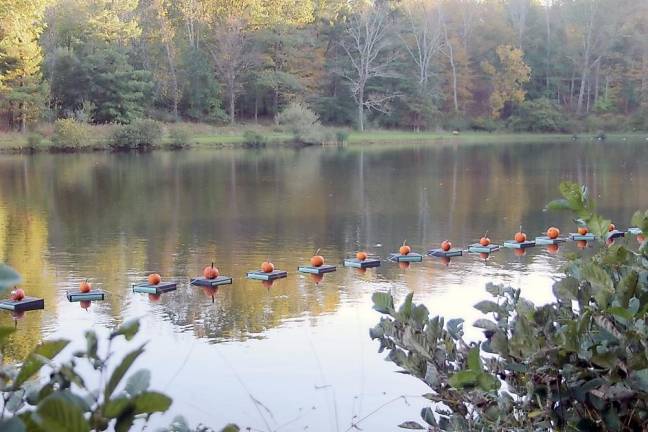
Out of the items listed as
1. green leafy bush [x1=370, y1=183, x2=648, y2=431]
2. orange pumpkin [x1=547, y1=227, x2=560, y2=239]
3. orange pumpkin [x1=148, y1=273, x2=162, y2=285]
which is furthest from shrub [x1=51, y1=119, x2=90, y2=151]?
green leafy bush [x1=370, y1=183, x2=648, y2=431]

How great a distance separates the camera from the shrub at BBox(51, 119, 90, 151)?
3744 cm

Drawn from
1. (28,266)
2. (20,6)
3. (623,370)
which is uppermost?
(20,6)

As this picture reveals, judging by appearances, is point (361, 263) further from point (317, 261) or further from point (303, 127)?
point (303, 127)

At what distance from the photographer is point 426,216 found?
17.1 m

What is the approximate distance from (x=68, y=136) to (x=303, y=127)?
12.2 meters

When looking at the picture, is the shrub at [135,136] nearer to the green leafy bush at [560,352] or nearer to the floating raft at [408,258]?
the floating raft at [408,258]

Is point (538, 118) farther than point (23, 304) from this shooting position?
Yes

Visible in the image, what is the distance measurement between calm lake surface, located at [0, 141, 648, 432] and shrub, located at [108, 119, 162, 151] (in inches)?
352

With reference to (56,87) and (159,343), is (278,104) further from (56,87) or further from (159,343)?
(159,343)

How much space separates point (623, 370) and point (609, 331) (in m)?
0.10

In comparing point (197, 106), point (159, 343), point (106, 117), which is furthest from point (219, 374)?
point (197, 106)

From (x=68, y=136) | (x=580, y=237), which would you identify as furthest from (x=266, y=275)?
(x=68, y=136)

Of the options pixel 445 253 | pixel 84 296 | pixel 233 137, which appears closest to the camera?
pixel 84 296

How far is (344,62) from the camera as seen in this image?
5181 cm
